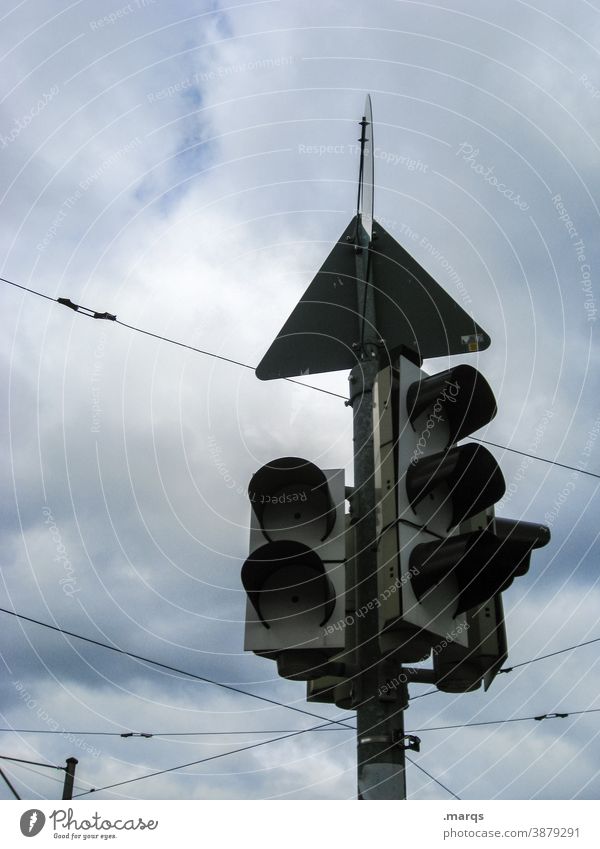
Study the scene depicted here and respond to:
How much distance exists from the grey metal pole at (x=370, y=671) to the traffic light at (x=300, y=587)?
168 millimetres

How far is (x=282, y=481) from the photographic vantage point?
4062mm

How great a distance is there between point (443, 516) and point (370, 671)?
0.75 meters

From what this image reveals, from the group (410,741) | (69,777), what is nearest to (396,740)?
(410,741)

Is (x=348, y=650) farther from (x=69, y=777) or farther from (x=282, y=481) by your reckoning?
(x=69, y=777)

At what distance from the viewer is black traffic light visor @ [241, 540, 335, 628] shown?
3.73m

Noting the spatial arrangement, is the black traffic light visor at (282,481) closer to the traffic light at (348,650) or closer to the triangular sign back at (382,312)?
the traffic light at (348,650)

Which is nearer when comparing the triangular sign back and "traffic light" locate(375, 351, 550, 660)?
"traffic light" locate(375, 351, 550, 660)

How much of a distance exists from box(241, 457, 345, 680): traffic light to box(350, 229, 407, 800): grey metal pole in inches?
6.6

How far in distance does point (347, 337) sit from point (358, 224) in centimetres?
64

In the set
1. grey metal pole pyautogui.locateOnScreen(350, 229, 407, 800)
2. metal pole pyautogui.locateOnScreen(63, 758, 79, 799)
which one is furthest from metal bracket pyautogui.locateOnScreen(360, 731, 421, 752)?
metal pole pyautogui.locateOnScreen(63, 758, 79, 799)

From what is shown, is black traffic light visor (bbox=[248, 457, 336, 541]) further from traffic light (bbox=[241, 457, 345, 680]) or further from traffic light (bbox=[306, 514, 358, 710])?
traffic light (bbox=[306, 514, 358, 710])

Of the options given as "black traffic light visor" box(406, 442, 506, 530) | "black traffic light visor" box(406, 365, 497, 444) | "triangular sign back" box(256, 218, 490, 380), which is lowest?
"black traffic light visor" box(406, 442, 506, 530)

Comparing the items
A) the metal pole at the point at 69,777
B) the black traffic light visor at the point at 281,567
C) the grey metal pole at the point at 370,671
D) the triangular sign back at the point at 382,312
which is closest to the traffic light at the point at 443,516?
the grey metal pole at the point at 370,671

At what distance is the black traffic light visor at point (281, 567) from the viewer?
3732mm
